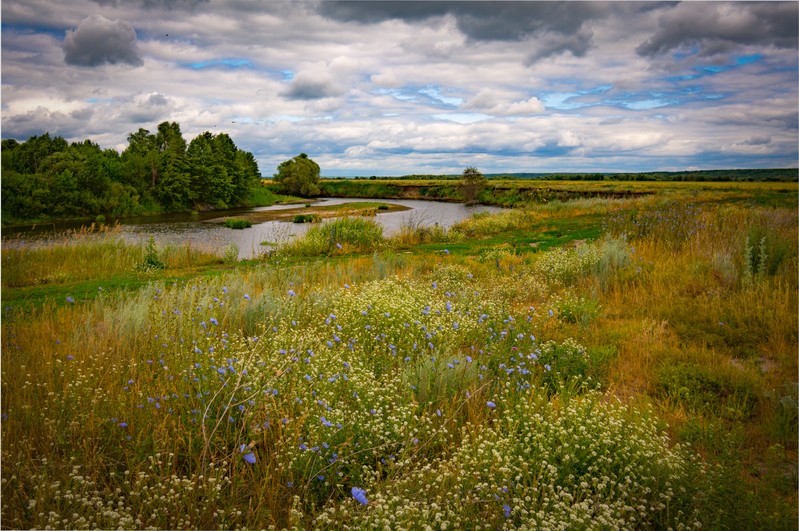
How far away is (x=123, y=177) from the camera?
5800 cm

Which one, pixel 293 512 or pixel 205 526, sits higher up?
pixel 293 512

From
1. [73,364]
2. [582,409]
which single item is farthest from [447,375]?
[73,364]

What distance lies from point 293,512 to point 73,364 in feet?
10.4

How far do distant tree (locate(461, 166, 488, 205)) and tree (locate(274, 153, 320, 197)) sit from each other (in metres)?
33.4

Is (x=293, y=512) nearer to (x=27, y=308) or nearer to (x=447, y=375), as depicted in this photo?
(x=447, y=375)

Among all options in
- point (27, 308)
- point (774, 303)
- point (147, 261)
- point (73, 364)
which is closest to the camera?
point (73, 364)

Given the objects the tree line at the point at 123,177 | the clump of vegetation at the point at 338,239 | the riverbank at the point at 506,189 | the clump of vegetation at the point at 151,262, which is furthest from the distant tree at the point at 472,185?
the clump of vegetation at the point at 151,262

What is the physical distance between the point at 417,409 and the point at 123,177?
64.1 m

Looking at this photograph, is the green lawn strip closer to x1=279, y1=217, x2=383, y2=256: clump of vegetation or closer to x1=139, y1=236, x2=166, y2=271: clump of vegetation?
x1=139, y1=236, x2=166, y2=271: clump of vegetation

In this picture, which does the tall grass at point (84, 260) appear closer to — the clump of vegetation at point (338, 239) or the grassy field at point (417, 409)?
the clump of vegetation at point (338, 239)

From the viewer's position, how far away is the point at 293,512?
101 inches

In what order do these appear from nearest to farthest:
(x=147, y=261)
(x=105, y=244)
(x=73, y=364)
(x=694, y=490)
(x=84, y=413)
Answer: (x=694, y=490)
(x=84, y=413)
(x=73, y=364)
(x=147, y=261)
(x=105, y=244)

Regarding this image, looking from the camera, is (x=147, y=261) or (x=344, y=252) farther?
(x=344, y=252)

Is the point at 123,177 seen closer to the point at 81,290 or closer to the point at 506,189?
the point at 506,189
